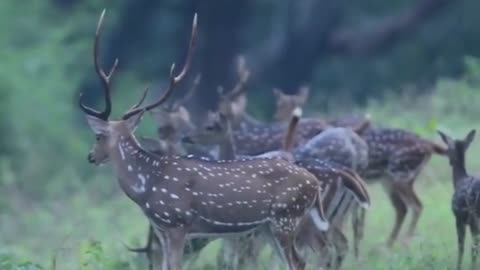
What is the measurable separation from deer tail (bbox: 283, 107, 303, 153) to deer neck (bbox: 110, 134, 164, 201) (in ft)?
6.06

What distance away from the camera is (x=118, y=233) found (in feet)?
66.0

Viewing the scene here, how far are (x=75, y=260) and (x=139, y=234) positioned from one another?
2.80 meters

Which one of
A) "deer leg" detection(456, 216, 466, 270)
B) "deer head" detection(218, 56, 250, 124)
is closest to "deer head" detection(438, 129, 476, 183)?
"deer leg" detection(456, 216, 466, 270)

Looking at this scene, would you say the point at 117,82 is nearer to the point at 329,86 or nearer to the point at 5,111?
the point at 329,86

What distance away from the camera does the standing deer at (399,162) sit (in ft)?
55.0

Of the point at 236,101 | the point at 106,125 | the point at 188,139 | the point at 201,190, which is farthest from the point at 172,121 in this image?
the point at 201,190

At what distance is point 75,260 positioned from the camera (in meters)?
16.6

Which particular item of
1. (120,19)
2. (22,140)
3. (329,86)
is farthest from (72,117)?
(329,86)

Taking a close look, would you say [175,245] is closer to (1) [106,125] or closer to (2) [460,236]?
(1) [106,125]

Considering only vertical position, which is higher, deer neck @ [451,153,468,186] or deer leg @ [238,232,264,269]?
Result: deer neck @ [451,153,468,186]

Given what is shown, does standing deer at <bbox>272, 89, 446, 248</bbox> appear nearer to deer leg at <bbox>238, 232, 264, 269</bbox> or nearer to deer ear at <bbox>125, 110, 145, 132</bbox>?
deer leg at <bbox>238, 232, 264, 269</bbox>

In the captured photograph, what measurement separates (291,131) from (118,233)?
215 inches

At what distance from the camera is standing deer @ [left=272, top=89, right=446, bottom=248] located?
16.8m

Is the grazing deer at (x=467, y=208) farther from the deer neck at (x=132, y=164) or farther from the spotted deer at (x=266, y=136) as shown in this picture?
the spotted deer at (x=266, y=136)
